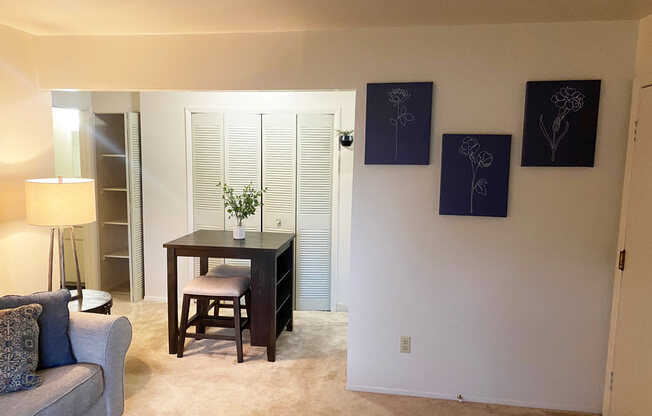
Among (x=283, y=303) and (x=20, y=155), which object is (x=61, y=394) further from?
(x=283, y=303)

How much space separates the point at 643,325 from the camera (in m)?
2.34

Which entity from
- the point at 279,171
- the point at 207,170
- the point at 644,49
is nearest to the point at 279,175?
the point at 279,171

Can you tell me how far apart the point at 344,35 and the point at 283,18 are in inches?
16.2

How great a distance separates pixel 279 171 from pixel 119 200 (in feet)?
6.67

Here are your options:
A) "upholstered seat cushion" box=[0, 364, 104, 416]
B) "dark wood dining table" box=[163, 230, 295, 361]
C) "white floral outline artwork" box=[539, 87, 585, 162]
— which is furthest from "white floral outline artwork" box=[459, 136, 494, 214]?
"upholstered seat cushion" box=[0, 364, 104, 416]

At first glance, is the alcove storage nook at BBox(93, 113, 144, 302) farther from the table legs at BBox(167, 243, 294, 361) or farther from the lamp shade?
the lamp shade

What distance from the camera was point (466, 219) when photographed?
2744 mm

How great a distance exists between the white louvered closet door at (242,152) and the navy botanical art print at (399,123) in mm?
1760

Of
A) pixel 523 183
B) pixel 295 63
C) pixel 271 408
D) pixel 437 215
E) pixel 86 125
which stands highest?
pixel 295 63

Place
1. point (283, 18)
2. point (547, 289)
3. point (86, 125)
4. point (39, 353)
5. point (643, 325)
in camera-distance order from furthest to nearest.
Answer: point (86, 125)
point (547, 289)
point (283, 18)
point (643, 325)
point (39, 353)

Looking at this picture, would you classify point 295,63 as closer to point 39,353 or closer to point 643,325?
point 39,353

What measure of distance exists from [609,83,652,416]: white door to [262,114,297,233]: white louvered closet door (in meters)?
2.68

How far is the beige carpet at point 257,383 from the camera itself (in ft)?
8.88

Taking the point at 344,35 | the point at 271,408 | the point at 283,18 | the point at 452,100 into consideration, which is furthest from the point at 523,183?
the point at 271,408
